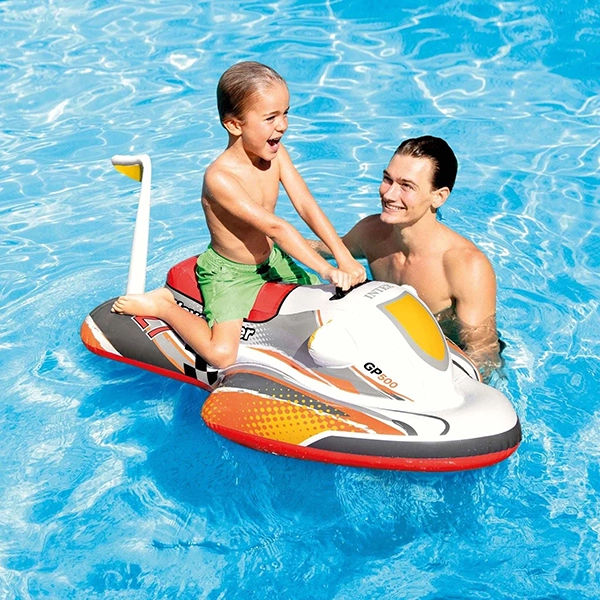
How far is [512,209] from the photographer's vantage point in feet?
18.6

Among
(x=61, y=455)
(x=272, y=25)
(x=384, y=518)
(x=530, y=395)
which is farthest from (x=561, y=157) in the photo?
(x=61, y=455)

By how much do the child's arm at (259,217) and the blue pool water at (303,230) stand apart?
918mm

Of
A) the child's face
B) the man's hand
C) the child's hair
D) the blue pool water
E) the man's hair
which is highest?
the child's hair

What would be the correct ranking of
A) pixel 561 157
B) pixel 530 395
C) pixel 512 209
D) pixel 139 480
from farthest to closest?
pixel 561 157 < pixel 512 209 < pixel 530 395 < pixel 139 480

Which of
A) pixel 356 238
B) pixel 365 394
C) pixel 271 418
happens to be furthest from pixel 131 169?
pixel 365 394

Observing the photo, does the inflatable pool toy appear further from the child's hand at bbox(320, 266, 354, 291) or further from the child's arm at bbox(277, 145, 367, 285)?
the child's arm at bbox(277, 145, 367, 285)

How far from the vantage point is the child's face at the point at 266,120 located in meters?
3.78

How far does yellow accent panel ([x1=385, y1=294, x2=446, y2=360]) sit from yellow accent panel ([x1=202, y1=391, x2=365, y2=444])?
442mm

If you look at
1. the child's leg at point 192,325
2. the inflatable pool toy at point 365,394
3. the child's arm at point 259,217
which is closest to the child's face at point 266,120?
the child's arm at point 259,217

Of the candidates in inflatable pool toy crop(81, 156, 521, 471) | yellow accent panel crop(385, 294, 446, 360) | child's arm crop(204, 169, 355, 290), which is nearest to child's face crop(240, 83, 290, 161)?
child's arm crop(204, 169, 355, 290)

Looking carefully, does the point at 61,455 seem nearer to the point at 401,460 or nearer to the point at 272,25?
the point at 401,460

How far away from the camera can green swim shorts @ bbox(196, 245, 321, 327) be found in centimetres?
410

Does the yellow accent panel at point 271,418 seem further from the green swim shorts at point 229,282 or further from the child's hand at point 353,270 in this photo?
the child's hand at point 353,270

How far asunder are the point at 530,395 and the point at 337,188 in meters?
2.27
